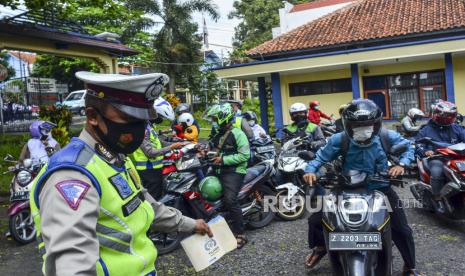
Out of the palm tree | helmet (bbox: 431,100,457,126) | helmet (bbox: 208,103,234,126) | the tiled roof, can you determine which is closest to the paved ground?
helmet (bbox: 431,100,457,126)

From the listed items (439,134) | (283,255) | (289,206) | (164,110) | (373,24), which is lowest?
(283,255)

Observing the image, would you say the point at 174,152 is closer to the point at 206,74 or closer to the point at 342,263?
the point at 342,263

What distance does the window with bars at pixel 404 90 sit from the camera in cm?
1808

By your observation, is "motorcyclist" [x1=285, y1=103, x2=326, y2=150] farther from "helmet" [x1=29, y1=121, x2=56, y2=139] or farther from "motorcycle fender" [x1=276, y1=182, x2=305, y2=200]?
"helmet" [x1=29, y1=121, x2=56, y2=139]

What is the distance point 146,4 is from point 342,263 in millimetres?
23370

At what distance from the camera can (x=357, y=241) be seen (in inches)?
129

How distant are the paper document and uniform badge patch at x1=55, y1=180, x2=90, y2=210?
3.31ft

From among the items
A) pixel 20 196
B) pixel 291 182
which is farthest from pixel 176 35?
pixel 20 196

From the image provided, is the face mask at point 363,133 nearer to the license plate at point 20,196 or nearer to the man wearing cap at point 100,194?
the man wearing cap at point 100,194

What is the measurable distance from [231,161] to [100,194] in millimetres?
4046

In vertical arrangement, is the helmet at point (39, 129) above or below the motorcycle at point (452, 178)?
above

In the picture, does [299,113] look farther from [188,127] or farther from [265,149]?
[188,127]

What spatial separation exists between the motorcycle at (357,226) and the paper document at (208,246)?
110 cm

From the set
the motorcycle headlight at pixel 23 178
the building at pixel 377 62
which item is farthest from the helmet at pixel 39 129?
the building at pixel 377 62
